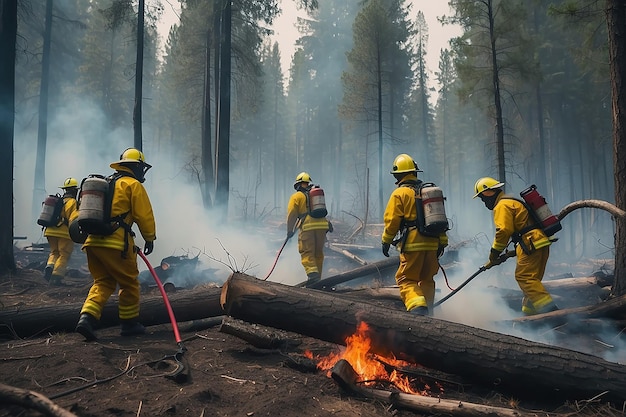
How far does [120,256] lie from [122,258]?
0.04m

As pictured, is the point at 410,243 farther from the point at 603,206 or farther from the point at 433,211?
the point at 603,206

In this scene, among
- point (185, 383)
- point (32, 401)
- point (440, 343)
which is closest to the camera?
point (32, 401)

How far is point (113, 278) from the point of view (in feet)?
15.1

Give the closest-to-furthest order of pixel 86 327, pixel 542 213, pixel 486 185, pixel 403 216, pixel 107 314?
pixel 86 327
pixel 107 314
pixel 403 216
pixel 542 213
pixel 486 185

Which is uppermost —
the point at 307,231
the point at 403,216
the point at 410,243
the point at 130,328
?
the point at 403,216

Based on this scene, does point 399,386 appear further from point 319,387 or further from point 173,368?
point 173,368

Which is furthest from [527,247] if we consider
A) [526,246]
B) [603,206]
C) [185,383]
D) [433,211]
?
[185,383]

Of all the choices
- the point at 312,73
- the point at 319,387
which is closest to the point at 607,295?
the point at 319,387

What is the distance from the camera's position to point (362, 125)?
3566cm

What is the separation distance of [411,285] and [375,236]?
13.1 meters

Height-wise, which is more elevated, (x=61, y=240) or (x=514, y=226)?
(x=514, y=226)

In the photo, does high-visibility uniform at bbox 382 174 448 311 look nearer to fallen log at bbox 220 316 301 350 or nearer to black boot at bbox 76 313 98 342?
fallen log at bbox 220 316 301 350

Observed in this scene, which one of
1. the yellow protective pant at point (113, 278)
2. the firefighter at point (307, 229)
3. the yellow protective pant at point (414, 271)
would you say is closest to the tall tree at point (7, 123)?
the yellow protective pant at point (113, 278)

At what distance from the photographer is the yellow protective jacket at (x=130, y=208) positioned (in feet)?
14.7
